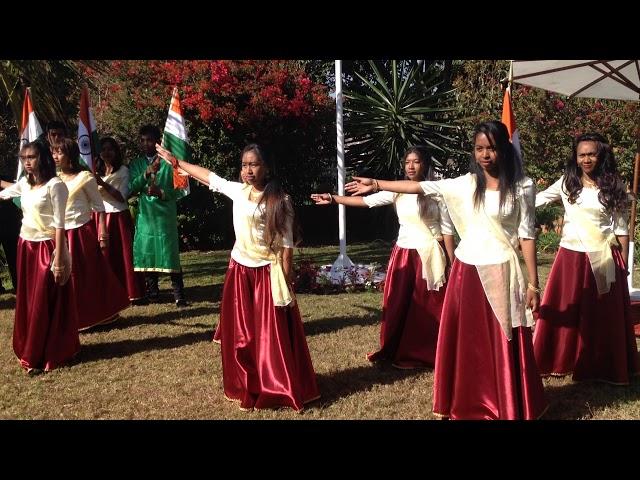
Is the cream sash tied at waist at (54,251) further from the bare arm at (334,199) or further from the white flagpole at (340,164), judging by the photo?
the white flagpole at (340,164)

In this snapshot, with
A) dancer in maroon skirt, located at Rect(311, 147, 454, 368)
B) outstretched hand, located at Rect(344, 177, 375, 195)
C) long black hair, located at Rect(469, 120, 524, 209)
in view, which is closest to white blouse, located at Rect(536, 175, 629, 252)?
dancer in maroon skirt, located at Rect(311, 147, 454, 368)

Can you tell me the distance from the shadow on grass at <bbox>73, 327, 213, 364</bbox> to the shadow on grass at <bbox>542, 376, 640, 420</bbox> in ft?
11.1

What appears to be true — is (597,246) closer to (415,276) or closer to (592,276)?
(592,276)

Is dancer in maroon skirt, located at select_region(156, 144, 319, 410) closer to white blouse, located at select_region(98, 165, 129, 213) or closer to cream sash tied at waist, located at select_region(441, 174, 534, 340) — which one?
cream sash tied at waist, located at select_region(441, 174, 534, 340)

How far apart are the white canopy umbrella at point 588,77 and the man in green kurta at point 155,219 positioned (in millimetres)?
4385

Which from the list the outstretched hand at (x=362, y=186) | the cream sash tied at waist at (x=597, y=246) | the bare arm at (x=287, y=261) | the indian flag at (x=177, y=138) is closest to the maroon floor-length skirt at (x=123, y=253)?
the indian flag at (x=177, y=138)

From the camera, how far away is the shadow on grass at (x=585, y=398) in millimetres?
4492

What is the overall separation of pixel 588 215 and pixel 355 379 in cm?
236

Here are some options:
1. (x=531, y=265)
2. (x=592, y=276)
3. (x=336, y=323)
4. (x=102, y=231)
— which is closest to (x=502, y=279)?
(x=531, y=265)

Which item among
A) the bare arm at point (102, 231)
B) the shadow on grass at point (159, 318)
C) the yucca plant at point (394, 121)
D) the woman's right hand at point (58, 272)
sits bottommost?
the shadow on grass at point (159, 318)

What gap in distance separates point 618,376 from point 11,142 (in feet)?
41.4

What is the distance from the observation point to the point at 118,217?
26.1ft

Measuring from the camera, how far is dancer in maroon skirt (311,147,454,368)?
18.1 ft
